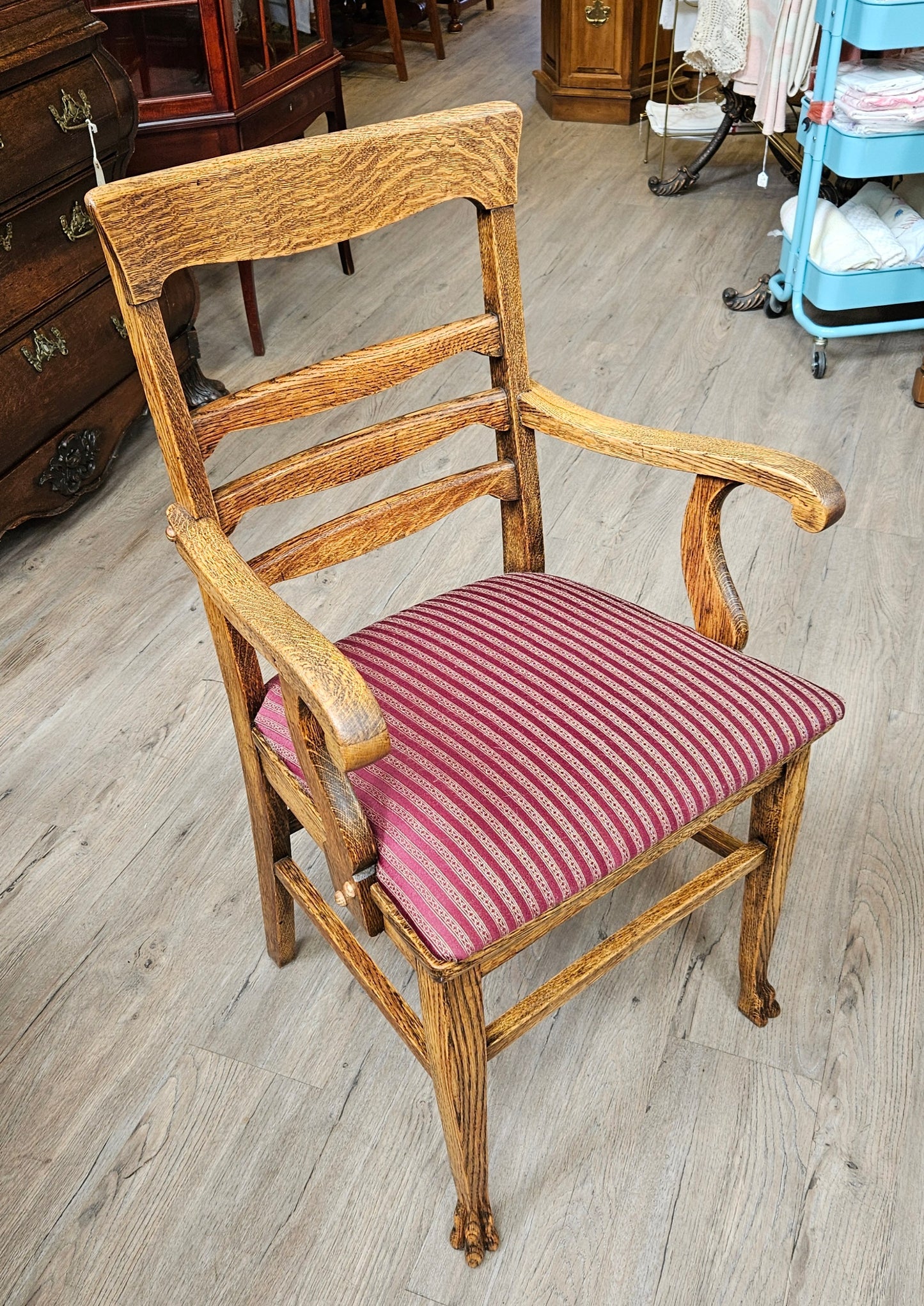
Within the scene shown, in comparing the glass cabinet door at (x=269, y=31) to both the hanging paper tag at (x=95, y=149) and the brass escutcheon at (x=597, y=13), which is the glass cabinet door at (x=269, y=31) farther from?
the brass escutcheon at (x=597, y=13)

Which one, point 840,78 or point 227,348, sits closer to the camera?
point 840,78

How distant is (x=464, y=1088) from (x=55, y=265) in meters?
1.60

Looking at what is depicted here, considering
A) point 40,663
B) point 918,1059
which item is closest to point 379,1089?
point 918,1059

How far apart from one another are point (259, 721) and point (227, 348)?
1870 millimetres

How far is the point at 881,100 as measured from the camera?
2.17 m

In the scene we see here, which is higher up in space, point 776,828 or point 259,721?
point 259,721

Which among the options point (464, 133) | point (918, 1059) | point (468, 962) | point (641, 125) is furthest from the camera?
point (641, 125)

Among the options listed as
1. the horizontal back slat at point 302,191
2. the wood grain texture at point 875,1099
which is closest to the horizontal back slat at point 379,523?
the horizontal back slat at point 302,191

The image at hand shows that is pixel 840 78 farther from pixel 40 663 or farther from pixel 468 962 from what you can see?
pixel 468 962

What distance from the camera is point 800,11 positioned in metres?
2.36

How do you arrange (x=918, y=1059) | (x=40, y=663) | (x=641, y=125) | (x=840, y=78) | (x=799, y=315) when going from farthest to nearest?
(x=641, y=125) < (x=799, y=315) < (x=840, y=78) < (x=40, y=663) < (x=918, y=1059)

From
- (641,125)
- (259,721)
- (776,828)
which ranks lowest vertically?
(641,125)

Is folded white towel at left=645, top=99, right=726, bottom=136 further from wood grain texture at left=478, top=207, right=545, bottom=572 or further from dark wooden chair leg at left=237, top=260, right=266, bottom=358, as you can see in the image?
wood grain texture at left=478, top=207, right=545, bottom=572

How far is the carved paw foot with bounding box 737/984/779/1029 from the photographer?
1288 mm
